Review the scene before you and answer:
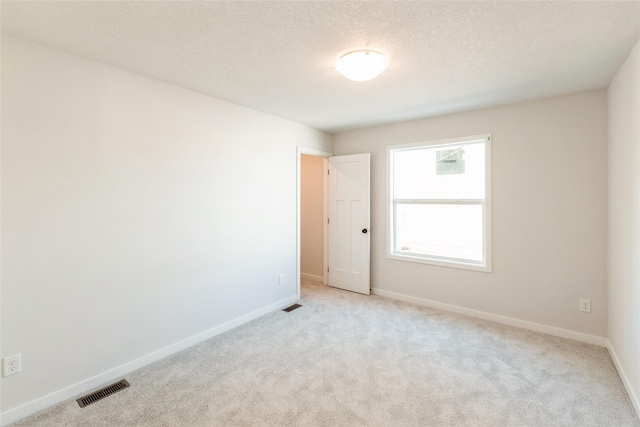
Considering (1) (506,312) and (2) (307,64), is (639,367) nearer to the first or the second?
(1) (506,312)

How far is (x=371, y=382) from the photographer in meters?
2.34

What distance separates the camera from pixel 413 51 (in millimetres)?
2180

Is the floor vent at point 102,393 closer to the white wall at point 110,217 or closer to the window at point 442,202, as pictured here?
the white wall at point 110,217

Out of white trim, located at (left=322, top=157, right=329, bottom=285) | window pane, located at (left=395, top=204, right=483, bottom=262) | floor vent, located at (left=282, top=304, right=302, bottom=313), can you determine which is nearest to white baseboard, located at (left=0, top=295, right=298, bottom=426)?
floor vent, located at (left=282, top=304, right=302, bottom=313)

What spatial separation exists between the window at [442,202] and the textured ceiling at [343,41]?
0.96 metres

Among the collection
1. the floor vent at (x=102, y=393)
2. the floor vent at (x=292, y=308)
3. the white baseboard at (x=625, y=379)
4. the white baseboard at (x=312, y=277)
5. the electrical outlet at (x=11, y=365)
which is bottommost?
the floor vent at (x=102, y=393)

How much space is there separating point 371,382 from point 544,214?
249 centimetres

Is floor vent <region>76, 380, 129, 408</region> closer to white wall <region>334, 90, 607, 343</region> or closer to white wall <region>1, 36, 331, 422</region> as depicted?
white wall <region>1, 36, 331, 422</region>

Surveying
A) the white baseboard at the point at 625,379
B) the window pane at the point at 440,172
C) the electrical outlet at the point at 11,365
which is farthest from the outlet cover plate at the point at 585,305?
the electrical outlet at the point at 11,365

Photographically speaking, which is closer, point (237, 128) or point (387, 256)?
point (237, 128)

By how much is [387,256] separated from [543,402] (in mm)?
2450

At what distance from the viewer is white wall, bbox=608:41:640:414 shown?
6.78 feet

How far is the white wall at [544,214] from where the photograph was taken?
9.70 feet

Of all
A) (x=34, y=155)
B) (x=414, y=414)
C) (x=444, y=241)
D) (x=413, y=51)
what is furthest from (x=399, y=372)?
(x=34, y=155)
